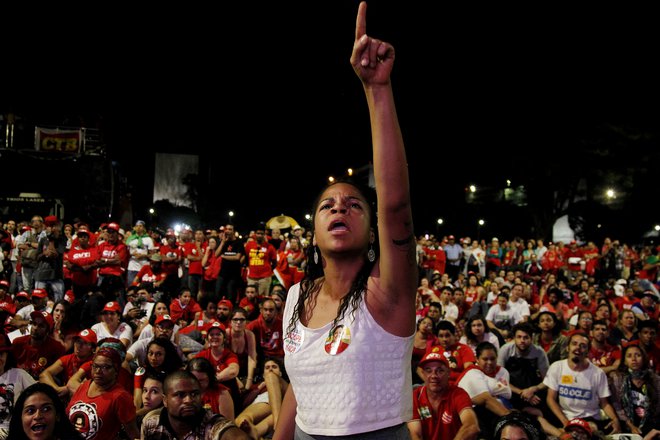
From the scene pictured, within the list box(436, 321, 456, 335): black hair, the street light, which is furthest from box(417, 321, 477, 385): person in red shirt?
the street light

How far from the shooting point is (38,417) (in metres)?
4.45

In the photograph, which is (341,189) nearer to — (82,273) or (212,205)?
(82,273)

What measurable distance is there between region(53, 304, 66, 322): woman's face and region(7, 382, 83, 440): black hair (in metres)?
5.07

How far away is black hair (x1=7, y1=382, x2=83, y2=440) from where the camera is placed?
4.47 m

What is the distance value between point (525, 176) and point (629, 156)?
506 centimetres

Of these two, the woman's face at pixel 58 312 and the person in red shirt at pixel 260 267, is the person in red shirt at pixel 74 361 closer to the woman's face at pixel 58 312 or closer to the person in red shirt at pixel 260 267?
the woman's face at pixel 58 312

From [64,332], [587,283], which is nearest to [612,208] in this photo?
[587,283]

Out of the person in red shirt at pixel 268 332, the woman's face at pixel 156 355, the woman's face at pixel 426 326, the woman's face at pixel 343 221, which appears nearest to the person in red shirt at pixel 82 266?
the person in red shirt at pixel 268 332

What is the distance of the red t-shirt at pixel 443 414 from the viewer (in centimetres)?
598

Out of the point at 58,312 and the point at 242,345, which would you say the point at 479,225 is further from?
the point at 58,312

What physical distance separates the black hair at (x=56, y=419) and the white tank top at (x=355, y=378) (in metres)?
3.60

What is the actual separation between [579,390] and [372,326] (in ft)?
22.8

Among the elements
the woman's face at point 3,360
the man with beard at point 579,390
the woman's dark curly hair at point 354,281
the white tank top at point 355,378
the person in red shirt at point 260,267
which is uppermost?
the woman's dark curly hair at point 354,281

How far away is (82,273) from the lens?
11.4 m
